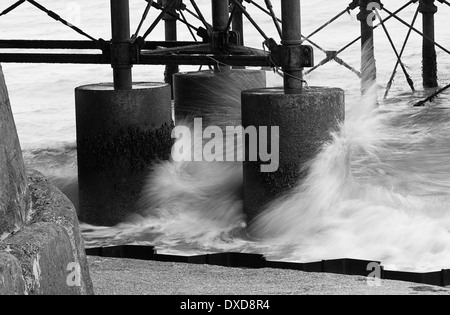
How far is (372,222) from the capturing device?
8.77m

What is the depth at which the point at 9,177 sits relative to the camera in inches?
165

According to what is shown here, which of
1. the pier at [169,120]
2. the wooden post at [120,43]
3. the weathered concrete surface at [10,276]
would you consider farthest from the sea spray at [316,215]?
the weathered concrete surface at [10,276]

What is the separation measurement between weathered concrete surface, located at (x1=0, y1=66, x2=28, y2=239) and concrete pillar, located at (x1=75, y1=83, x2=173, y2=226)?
4831 mm

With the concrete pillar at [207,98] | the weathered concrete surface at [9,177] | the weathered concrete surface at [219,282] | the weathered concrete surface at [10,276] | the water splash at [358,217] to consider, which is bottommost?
the weathered concrete surface at [219,282]

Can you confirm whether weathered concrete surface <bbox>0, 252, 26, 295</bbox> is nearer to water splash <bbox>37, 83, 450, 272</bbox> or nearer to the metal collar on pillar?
water splash <bbox>37, 83, 450, 272</bbox>

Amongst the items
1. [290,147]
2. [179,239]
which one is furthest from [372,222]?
[179,239]

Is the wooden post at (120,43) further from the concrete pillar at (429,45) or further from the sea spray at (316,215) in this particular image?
the concrete pillar at (429,45)

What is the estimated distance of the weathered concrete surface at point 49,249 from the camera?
387 centimetres

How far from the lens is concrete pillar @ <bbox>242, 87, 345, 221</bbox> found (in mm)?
8391

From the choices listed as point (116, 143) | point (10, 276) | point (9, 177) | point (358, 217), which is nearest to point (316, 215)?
point (358, 217)

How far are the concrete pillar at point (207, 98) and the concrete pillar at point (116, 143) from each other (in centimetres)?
208

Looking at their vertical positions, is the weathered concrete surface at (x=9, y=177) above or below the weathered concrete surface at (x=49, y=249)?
above

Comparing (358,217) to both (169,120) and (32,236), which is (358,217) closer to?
(169,120)

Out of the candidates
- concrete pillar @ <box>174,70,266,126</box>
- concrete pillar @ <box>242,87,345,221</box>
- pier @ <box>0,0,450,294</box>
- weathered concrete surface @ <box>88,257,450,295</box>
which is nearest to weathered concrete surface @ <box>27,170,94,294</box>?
weathered concrete surface @ <box>88,257,450,295</box>
